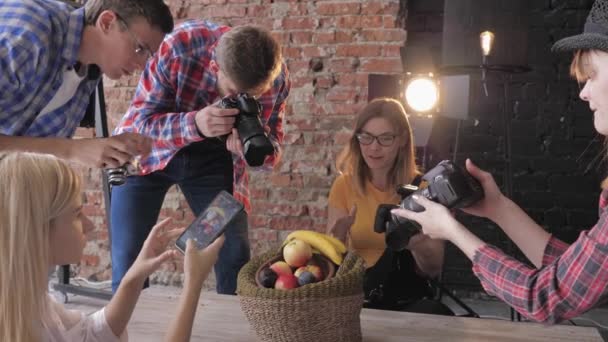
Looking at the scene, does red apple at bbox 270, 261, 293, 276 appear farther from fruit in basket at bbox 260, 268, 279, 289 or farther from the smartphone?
the smartphone

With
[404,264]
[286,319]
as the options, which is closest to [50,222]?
[286,319]

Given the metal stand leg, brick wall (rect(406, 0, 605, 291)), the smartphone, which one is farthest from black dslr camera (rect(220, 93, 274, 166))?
brick wall (rect(406, 0, 605, 291))

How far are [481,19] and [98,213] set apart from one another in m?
1.91

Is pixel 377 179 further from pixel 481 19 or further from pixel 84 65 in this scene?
pixel 84 65

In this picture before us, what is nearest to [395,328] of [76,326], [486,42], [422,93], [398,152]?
[76,326]

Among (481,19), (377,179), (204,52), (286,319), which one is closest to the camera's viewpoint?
(286,319)

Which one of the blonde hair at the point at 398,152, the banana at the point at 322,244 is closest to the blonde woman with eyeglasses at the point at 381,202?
the blonde hair at the point at 398,152

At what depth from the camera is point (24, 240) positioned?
0.89 m

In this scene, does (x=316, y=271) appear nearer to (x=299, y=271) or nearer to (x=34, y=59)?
(x=299, y=271)

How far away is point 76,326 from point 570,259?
797mm

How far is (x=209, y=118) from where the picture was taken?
5.41 feet

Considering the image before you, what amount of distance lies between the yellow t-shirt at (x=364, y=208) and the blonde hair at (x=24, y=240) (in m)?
1.13

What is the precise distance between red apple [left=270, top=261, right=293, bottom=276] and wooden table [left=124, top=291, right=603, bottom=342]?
0.16m

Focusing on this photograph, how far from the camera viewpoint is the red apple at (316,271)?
1202 mm
